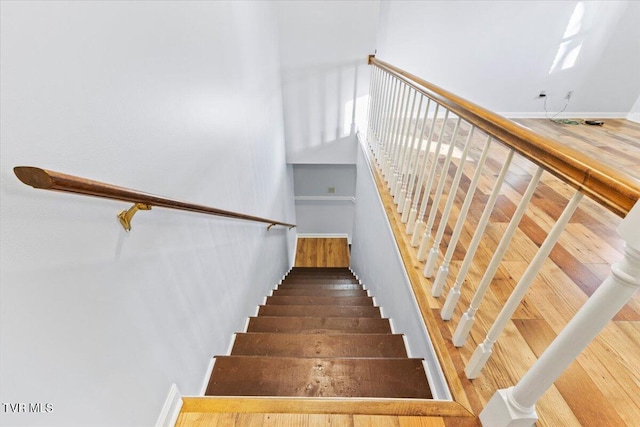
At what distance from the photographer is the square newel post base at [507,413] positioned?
82cm

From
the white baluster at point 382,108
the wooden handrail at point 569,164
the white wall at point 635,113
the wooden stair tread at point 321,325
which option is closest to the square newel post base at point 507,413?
the wooden handrail at point 569,164

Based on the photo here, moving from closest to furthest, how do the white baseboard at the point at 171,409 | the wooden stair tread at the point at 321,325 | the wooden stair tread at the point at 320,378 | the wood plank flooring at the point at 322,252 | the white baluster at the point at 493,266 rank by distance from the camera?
the white baluster at the point at 493,266
the white baseboard at the point at 171,409
the wooden stair tread at the point at 320,378
the wooden stair tread at the point at 321,325
the wood plank flooring at the point at 322,252

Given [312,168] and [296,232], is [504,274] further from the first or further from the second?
[296,232]

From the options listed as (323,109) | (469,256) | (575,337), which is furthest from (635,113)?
(575,337)

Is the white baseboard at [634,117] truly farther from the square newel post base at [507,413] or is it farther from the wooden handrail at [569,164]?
the square newel post base at [507,413]

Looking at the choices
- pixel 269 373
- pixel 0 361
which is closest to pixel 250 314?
pixel 269 373

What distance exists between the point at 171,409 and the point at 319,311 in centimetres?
147

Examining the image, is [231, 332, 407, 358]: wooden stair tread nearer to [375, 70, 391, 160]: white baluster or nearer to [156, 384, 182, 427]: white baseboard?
[156, 384, 182, 427]: white baseboard

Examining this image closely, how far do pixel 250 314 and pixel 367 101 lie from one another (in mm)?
2938

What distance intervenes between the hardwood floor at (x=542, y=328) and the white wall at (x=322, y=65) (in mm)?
2280

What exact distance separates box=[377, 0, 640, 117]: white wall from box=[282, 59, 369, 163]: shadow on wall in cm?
60

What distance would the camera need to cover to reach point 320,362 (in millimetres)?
1350

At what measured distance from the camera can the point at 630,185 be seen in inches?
20.6

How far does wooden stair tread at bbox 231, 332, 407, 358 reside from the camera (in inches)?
62.1
